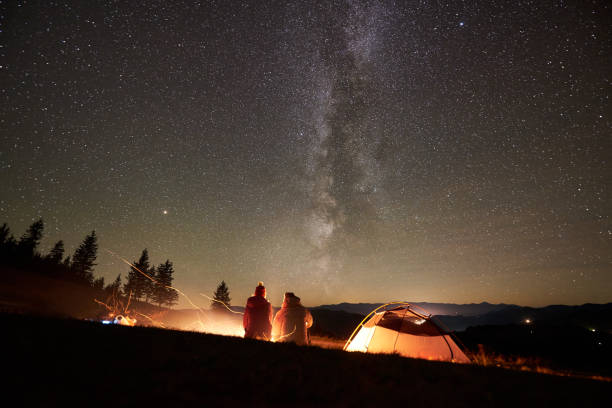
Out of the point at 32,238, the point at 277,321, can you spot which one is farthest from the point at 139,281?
the point at 277,321

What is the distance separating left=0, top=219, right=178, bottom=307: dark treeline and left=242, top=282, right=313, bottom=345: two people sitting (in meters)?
49.7

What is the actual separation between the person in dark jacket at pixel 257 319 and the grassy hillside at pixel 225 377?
4136 millimetres

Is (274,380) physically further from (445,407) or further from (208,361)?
(445,407)

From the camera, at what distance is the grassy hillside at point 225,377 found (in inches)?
86.6

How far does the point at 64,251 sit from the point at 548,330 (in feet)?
343

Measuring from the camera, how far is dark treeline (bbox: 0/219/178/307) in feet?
165

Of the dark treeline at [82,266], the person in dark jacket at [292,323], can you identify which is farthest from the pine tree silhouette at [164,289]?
the person in dark jacket at [292,323]

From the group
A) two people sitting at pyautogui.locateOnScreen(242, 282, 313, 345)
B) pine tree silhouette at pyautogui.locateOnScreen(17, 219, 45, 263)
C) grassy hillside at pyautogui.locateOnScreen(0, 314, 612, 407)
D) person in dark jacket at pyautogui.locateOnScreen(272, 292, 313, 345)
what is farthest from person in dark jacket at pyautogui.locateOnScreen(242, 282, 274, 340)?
pine tree silhouette at pyautogui.locateOnScreen(17, 219, 45, 263)

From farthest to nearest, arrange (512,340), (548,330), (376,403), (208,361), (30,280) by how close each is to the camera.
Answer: (548,330) → (512,340) → (30,280) → (208,361) → (376,403)

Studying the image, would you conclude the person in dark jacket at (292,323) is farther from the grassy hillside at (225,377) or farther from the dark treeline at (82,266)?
the dark treeline at (82,266)

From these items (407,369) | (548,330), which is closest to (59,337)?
(407,369)

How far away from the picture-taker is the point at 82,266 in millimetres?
63094

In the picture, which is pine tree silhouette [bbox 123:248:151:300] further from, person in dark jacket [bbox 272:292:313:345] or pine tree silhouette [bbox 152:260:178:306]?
person in dark jacket [bbox 272:292:313:345]

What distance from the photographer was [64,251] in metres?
65.3
